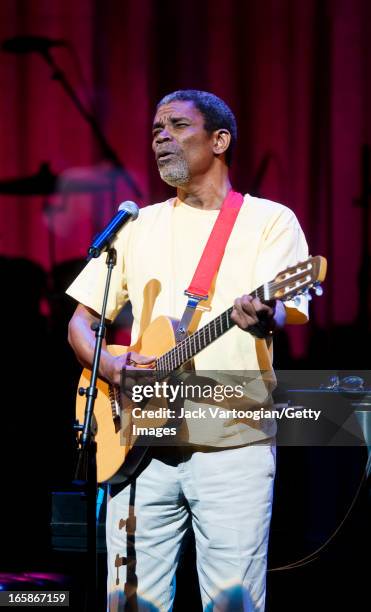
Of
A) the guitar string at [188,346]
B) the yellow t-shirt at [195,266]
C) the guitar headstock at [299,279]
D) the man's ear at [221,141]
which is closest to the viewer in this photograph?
the guitar headstock at [299,279]

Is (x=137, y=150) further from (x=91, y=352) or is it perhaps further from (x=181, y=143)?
(x=91, y=352)

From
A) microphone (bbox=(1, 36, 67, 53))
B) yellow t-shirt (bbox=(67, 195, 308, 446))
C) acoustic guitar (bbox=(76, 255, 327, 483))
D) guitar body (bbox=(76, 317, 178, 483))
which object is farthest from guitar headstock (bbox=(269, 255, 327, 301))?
microphone (bbox=(1, 36, 67, 53))

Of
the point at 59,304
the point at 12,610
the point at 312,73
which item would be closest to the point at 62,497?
the point at 12,610

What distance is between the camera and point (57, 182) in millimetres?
4512

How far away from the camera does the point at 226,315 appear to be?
246 centimetres

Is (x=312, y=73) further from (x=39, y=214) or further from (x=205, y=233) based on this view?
(x=205, y=233)

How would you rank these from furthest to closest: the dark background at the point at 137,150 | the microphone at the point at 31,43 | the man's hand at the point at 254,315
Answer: the microphone at the point at 31,43 < the dark background at the point at 137,150 < the man's hand at the point at 254,315

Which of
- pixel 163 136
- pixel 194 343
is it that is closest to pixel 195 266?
pixel 194 343

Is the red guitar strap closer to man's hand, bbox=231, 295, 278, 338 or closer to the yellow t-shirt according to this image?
the yellow t-shirt

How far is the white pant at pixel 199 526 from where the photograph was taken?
2.48 m

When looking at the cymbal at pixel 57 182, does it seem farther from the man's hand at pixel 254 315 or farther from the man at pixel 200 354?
the man's hand at pixel 254 315

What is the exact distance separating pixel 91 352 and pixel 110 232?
0.49 metres

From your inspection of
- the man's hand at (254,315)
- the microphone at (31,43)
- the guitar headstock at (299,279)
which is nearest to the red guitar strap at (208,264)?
the man's hand at (254,315)

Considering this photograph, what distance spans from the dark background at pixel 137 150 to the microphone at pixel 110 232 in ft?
6.25
